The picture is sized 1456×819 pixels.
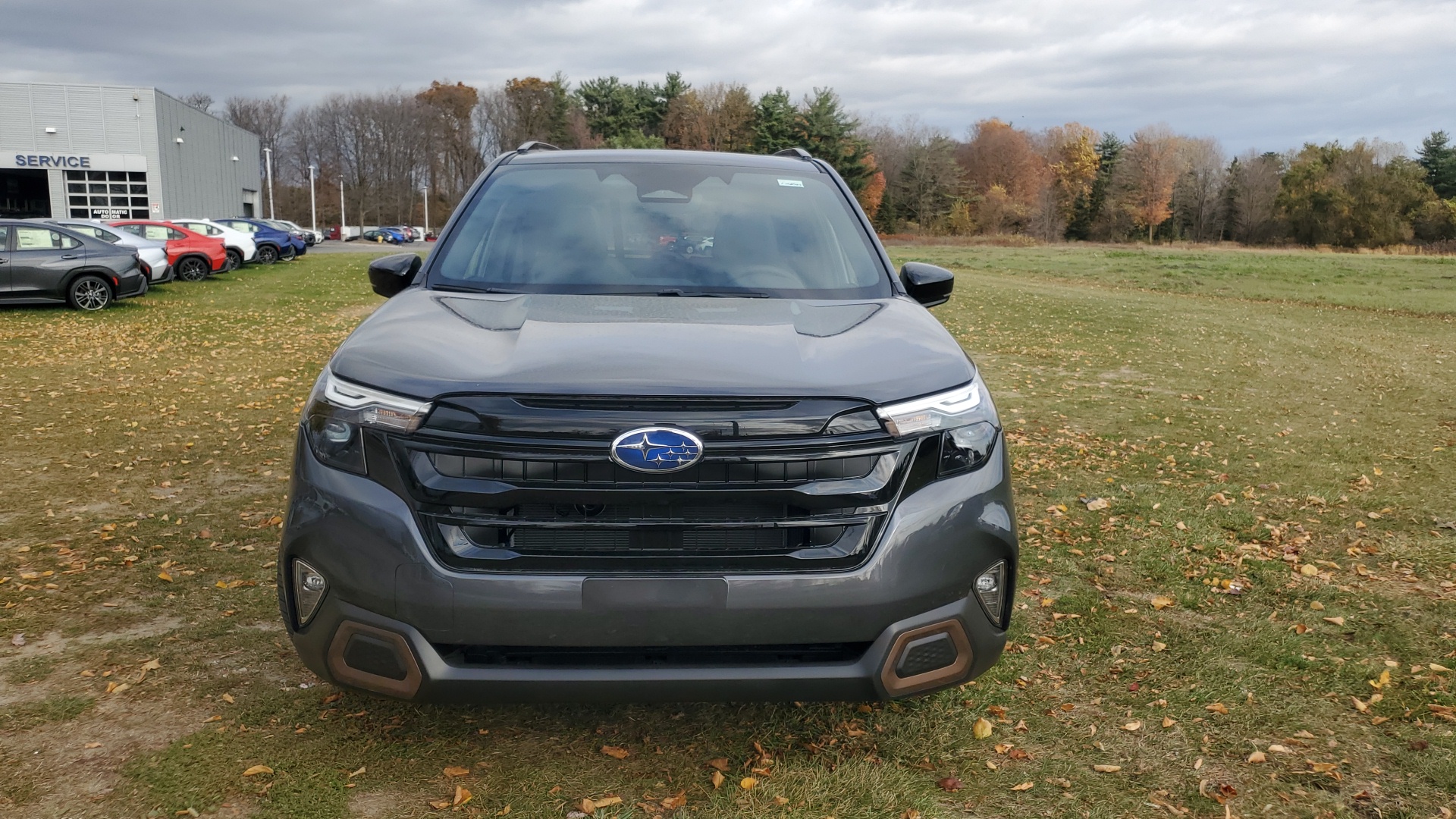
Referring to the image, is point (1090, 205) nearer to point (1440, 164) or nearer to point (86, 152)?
point (1440, 164)

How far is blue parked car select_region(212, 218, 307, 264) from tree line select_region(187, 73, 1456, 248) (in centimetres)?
3662

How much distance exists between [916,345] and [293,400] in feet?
26.2

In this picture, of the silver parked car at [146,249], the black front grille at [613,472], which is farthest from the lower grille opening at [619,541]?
the silver parked car at [146,249]

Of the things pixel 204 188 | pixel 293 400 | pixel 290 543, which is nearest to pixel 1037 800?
pixel 290 543

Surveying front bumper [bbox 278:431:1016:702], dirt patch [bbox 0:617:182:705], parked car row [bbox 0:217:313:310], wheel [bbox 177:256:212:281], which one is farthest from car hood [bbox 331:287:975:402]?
wheel [bbox 177:256:212:281]

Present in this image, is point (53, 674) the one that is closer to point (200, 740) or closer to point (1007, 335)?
point (200, 740)

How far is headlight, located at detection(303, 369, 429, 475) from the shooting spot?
8.38 feet

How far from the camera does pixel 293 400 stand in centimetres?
962

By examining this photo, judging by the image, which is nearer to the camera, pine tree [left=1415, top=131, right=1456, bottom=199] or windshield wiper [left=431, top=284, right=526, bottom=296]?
windshield wiper [left=431, top=284, right=526, bottom=296]

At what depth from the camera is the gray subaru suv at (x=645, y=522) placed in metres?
2.49

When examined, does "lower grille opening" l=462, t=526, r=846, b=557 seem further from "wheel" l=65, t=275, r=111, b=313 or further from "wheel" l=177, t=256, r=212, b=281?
"wheel" l=177, t=256, r=212, b=281

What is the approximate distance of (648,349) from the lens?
2750 mm

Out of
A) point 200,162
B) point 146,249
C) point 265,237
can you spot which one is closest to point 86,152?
point 200,162

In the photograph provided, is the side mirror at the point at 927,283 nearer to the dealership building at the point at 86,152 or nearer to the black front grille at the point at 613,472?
the black front grille at the point at 613,472
